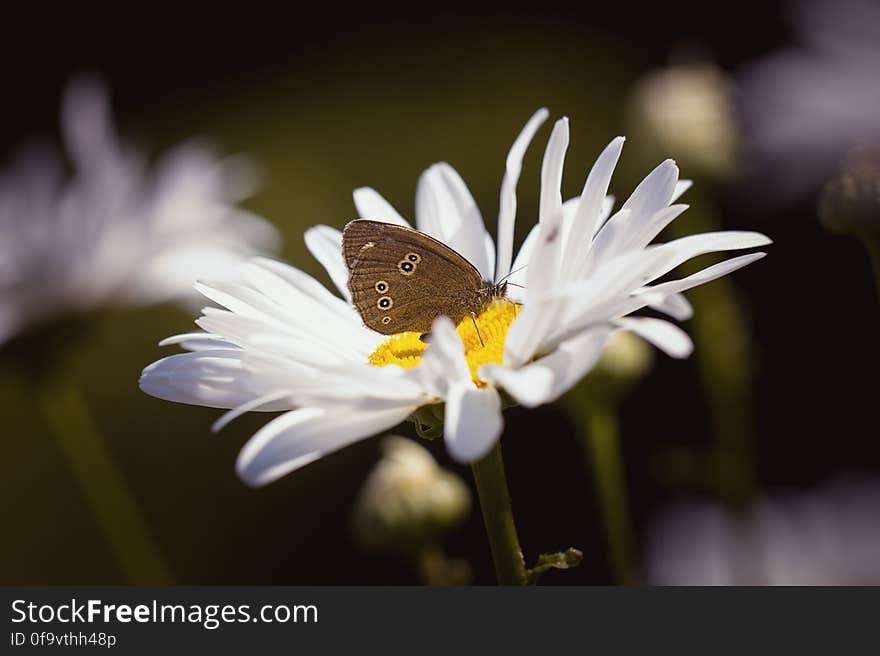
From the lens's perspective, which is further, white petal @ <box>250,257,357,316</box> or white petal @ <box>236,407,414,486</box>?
white petal @ <box>250,257,357,316</box>

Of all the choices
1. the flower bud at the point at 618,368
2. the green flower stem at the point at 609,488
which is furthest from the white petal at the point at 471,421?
the flower bud at the point at 618,368

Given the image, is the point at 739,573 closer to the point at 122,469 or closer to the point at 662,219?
the point at 662,219

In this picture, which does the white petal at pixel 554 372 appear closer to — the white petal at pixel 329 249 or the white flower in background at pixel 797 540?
the white petal at pixel 329 249

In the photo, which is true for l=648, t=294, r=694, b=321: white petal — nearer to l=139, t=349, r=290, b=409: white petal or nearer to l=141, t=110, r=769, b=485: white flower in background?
l=141, t=110, r=769, b=485: white flower in background

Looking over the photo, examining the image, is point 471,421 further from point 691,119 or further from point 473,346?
point 691,119

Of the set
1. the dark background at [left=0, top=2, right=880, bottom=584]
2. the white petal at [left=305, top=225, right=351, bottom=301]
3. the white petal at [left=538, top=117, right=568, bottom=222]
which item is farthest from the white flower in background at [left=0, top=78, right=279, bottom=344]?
the white petal at [left=538, top=117, right=568, bottom=222]

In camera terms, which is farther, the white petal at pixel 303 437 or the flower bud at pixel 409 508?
the flower bud at pixel 409 508
